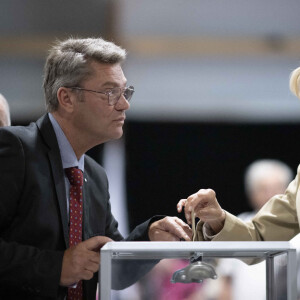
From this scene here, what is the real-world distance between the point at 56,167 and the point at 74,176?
102mm

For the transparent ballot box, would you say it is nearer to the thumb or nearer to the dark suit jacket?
the thumb

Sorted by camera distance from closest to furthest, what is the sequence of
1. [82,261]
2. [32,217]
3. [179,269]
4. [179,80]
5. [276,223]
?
[179,269] < [82,261] < [32,217] < [276,223] < [179,80]

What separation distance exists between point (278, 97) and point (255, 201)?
1551 millimetres

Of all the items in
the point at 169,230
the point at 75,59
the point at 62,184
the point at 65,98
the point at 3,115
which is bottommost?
the point at 169,230

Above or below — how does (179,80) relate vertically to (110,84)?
below

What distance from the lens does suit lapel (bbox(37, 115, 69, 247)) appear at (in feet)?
7.27

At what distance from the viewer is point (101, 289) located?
1.75 m

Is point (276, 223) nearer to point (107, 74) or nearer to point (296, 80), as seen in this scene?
point (296, 80)

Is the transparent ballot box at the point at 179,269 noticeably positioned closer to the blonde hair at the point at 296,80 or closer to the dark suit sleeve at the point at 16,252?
the dark suit sleeve at the point at 16,252

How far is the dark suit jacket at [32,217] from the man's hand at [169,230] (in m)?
0.24

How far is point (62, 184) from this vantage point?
2256 millimetres

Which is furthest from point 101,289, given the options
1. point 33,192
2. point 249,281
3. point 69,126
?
point 69,126

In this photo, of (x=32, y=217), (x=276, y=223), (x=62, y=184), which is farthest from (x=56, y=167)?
(x=276, y=223)

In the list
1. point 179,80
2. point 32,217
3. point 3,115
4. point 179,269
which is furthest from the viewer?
point 179,80
